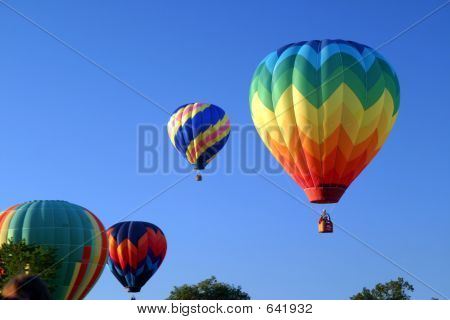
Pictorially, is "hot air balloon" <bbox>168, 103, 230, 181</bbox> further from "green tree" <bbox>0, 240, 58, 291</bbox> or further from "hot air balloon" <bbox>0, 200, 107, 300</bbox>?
"green tree" <bbox>0, 240, 58, 291</bbox>

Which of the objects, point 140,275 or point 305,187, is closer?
point 305,187

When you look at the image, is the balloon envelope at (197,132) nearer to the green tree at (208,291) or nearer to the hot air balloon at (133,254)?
the hot air balloon at (133,254)

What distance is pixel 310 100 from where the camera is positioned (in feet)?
86.8

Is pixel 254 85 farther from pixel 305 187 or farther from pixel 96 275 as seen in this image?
pixel 96 275

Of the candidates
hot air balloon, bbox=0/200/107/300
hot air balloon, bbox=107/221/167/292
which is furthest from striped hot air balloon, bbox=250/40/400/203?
hot air balloon, bbox=107/221/167/292

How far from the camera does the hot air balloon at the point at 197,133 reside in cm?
4462

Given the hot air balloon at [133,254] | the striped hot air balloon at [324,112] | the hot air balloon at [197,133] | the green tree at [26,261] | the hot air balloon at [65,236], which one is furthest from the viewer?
the hot air balloon at [197,133]

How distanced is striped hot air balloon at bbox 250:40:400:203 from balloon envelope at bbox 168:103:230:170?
1737 cm

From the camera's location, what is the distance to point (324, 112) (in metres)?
26.6

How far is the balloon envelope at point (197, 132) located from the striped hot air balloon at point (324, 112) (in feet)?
57.0

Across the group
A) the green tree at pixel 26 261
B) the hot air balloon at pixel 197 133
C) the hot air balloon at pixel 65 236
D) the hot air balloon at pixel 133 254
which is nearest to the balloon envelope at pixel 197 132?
the hot air balloon at pixel 197 133

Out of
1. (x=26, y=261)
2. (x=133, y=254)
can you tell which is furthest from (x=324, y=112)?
(x=133, y=254)

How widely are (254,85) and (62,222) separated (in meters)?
12.7
